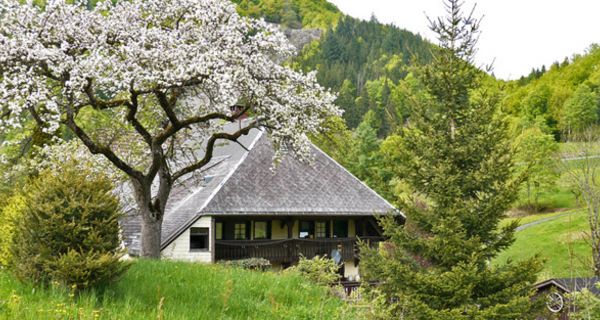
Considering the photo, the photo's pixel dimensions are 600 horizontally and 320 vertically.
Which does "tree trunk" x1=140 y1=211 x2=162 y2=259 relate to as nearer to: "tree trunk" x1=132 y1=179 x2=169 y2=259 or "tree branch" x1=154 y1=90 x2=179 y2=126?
"tree trunk" x1=132 y1=179 x2=169 y2=259

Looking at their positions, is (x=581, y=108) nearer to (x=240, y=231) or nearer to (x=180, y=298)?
(x=240, y=231)

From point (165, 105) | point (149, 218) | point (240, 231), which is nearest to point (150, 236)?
point (149, 218)

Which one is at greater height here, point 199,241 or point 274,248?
point 199,241

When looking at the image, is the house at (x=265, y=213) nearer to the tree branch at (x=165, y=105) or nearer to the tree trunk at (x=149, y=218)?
the tree trunk at (x=149, y=218)

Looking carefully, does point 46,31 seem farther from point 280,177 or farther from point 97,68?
point 280,177

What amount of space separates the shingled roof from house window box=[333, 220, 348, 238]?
5.99 feet

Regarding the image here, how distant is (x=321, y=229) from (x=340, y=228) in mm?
1208

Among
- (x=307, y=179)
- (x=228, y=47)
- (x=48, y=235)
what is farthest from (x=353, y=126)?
(x=48, y=235)

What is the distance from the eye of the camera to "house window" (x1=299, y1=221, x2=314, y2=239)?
29.0m

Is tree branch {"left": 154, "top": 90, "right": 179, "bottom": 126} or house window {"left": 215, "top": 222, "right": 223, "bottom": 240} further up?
tree branch {"left": 154, "top": 90, "right": 179, "bottom": 126}

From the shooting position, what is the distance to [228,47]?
15.0m

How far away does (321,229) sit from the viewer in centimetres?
2953

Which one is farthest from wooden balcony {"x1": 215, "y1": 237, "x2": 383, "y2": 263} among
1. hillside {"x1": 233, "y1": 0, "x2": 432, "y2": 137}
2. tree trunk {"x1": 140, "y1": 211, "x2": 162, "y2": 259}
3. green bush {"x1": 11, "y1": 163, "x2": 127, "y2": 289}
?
hillside {"x1": 233, "y1": 0, "x2": 432, "y2": 137}

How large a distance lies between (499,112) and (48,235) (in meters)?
8.29
